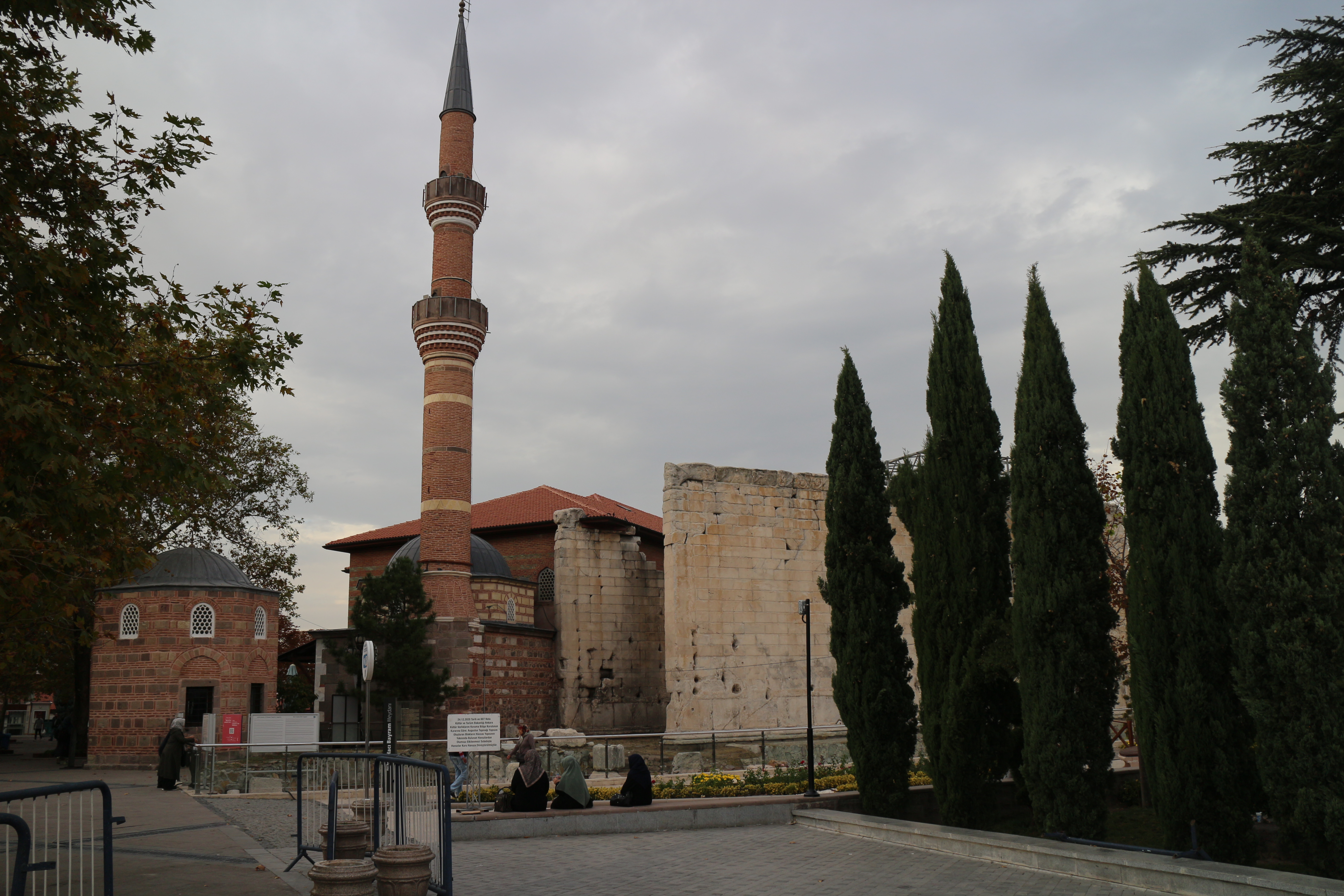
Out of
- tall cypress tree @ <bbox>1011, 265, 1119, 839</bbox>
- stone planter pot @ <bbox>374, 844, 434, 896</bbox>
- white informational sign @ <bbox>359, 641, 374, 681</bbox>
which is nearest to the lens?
stone planter pot @ <bbox>374, 844, 434, 896</bbox>

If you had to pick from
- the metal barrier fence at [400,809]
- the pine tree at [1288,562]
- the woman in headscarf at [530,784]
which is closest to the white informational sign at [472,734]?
the woman in headscarf at [530,784]

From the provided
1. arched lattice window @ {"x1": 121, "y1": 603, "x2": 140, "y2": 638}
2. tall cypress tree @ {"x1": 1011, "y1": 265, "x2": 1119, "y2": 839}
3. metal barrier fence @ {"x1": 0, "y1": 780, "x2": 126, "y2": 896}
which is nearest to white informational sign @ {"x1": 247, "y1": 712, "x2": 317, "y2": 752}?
metal barrier fence @ {"x1": 0, "y1": 780, "x2": 126, "y2": 896}

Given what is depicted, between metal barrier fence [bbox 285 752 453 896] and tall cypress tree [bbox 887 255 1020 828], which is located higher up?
A: tall cypress tree [bbox 887 255 1020 828]

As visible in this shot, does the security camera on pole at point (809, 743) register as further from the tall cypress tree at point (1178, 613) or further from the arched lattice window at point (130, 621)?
the arched lattice window at point (130, 621)

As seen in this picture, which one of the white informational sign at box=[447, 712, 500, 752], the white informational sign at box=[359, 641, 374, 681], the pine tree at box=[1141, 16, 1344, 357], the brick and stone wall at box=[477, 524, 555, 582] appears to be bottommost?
the white informational sign at box=[447, 712, 500, 752]

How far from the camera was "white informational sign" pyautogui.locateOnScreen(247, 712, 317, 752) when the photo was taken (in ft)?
56.9

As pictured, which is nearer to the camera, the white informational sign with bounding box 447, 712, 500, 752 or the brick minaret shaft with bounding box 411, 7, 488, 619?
the white informational sign with bounding box 447, 712, 500, 752

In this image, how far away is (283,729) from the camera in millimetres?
17719

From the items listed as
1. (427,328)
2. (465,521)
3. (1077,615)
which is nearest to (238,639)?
(465,521)

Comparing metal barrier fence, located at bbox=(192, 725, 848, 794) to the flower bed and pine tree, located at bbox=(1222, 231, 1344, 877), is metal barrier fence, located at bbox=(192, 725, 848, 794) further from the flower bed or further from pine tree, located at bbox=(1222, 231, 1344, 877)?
pine tree, located at bbox=(1222, 231, 1344, 877)

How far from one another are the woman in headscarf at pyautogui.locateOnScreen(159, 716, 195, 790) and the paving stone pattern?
28.1 ft

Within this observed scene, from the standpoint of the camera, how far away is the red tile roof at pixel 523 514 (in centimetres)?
3203

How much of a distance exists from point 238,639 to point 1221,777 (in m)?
21.2

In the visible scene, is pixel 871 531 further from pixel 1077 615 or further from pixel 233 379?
pixel 233 379
